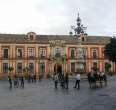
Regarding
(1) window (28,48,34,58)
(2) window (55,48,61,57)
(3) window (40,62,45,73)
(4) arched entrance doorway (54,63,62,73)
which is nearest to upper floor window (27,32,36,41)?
(1) window (28,48,34,58)

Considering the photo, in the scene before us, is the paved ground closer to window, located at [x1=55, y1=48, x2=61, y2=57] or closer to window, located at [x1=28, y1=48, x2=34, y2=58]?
window, located at [x1=28, y1=48, x2=34, y2=58]

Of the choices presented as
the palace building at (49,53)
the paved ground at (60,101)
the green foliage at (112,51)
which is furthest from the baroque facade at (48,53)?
the paved ground at (60,101)

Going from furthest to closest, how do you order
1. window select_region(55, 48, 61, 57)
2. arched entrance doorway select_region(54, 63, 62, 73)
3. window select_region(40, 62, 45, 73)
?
window select_region(55, 48, 61, 57), arched entrance doorway select_region(54, 63, 62, 73), window select_region(40, 62, 45, 73)

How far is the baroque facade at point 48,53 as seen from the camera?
278ft

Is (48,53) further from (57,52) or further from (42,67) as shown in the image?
(42,67)

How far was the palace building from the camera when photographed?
8488 cm

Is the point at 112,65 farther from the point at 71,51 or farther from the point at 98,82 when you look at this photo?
the point at 98,82

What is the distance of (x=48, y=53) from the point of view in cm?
8681

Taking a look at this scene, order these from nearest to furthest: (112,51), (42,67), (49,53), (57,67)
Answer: (112,51)
(42,67)
(57,67)
(49,53)

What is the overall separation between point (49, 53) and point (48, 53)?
251 millimetres

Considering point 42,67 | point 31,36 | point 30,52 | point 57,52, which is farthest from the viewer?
point 57,52

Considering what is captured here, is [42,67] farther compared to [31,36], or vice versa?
[31,36]

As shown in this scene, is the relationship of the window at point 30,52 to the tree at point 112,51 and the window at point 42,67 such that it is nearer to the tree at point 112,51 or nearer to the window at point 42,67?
the window at point 42,67

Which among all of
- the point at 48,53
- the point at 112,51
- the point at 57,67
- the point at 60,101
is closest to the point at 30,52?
the point at 48,53
